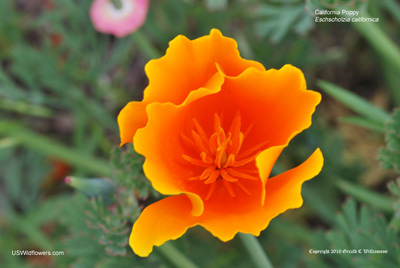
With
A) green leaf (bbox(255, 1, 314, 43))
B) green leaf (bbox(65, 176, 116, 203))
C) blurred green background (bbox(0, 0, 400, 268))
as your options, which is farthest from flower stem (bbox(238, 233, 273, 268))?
green leaf (bbox(255, 1, 314, 43))

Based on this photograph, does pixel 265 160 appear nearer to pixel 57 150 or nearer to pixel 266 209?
pixel 266 209

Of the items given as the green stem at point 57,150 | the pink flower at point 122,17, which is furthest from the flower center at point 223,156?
the green stem at point 57,150

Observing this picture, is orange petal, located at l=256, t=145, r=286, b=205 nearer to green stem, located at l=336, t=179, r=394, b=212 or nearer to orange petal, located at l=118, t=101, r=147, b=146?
orange petal, located at l=118, t=101, r=147, b=146

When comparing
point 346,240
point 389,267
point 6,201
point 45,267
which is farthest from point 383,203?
point 6,201

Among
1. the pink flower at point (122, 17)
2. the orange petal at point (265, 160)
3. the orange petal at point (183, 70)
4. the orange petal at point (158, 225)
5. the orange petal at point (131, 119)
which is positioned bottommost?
the orange petal at point (158, 225)

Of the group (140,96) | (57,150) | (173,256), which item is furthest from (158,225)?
(140,96)

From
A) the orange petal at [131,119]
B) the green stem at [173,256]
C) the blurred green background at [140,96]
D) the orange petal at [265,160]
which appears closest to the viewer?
the orange petal at [265,160]

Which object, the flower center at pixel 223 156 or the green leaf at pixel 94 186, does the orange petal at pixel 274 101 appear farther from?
the green leaf at pixel 94 186

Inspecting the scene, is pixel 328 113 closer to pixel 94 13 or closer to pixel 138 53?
pixel 138 53
